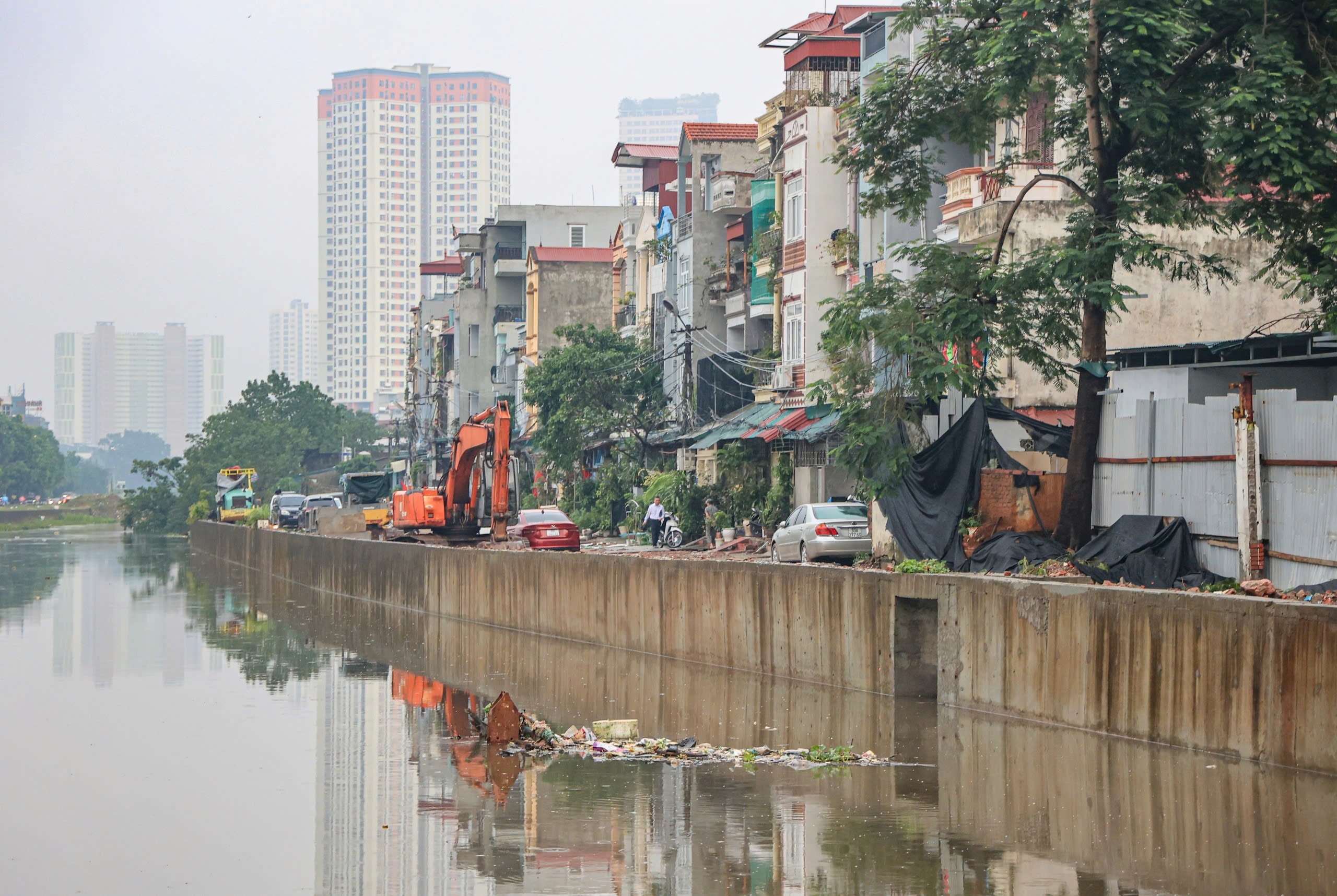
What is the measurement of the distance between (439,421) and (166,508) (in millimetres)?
26614

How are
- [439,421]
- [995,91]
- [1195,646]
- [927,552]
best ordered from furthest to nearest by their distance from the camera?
[439,421] → [927,552] → [995,91] → [1195,646]

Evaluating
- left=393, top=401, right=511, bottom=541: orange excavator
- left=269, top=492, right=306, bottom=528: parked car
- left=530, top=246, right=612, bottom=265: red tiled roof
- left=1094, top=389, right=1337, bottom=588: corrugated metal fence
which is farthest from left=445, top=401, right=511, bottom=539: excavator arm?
left=530, top=246, right=612, bottom=265: red tiled roof

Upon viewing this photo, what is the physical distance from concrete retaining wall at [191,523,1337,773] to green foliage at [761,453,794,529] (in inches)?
420

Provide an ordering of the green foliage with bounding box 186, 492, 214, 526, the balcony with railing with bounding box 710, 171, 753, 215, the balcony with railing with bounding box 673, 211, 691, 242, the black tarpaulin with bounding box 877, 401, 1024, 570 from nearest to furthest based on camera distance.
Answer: the black tarpaulin with bounding box 877, 401, 1024, 570
the balcony with railing with bounding box 710, 171, 753, 215
the balcony with railing with bounding box 673, 211, 691, 242
the green foliage with bounding box 186, 492, 214, 526

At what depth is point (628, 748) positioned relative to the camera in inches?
733

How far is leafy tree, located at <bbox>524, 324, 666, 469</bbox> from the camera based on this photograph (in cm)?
6041

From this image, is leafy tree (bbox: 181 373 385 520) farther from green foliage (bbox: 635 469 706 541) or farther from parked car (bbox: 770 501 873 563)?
parked car (bbox: 770 501 873 563)

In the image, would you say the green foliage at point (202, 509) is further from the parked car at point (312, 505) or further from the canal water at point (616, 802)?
the canal water at point (616, 802)

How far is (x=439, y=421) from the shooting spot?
10631cm

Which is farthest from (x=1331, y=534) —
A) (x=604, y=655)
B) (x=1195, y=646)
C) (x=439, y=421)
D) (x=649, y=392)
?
(x=439, y=421)

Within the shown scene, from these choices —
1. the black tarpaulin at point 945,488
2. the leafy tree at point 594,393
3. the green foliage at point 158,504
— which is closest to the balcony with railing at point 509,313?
the leafy tree at point 594,393

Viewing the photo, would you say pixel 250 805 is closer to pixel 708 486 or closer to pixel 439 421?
pixel 708 486

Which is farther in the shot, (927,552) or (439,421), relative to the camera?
(439,421)

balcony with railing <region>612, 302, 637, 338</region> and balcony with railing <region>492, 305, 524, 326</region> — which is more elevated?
balcony with railing <region>492, 305, 524, 326</region>
